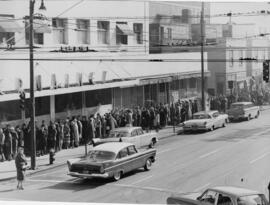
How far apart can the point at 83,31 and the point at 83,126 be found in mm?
6404

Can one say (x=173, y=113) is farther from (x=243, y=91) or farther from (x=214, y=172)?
(x=214, y=172)

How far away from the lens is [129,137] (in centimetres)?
2564

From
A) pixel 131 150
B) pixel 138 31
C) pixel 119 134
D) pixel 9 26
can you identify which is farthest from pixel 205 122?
pixel 9 26

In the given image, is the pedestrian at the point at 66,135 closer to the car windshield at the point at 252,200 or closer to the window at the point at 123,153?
the window at the point at 123,153

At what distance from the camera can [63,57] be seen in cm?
3041

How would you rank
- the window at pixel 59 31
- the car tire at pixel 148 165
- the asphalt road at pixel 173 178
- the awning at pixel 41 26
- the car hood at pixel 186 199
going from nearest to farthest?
the car hood at pixel 186 199
the asphalt road at pixel 173 178
the car tire at pixel 148 165
the awning at pixel 41 26
the window at pixel 59 31

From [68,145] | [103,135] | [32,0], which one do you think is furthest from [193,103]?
[32,0]

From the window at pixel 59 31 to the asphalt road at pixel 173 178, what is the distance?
8.15 meters

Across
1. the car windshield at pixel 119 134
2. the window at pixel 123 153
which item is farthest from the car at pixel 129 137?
the window at pixel 123 153

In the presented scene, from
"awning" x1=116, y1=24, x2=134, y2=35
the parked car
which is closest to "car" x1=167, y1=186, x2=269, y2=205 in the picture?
the parked car

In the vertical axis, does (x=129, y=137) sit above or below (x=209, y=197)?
above

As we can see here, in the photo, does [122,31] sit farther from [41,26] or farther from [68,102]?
[41,26]

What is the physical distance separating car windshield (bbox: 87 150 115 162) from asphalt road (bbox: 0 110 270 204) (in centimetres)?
77

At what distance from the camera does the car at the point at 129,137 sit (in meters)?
25.0
